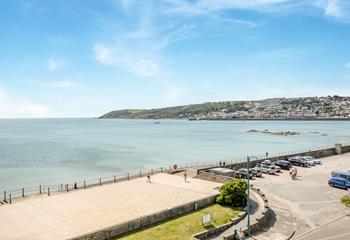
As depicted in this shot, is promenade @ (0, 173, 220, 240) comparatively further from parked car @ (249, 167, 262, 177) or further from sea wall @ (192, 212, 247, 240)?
parked car @ (249, 167, 262, 177)

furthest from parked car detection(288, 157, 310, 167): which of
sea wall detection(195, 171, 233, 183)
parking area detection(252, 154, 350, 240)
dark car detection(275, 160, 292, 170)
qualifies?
sea wall detection(195, 171, 233, 183)

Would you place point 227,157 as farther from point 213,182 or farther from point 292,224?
point 292,224

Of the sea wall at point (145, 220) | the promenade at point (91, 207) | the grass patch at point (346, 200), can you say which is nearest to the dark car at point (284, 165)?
the grass patch at point (346, 200)

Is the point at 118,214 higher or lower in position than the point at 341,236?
higher

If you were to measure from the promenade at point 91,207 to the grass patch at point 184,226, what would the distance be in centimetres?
129

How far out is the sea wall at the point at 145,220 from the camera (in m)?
18.8

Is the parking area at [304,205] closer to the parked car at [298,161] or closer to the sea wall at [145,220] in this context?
the parked car at [298,161]

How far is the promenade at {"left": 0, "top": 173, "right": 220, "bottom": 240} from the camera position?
1942cm

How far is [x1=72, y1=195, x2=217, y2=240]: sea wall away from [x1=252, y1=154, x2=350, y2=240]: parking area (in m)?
4.97

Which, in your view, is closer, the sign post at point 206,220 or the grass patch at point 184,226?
the grass patch at point 184,226

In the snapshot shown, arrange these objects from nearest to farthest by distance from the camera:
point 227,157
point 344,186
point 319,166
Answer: point 344,186 → point 319,166 → point 227,157

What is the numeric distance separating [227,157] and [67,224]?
60.0 meters

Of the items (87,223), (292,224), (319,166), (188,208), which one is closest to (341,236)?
(292,224)

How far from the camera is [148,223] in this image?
21422 mm
